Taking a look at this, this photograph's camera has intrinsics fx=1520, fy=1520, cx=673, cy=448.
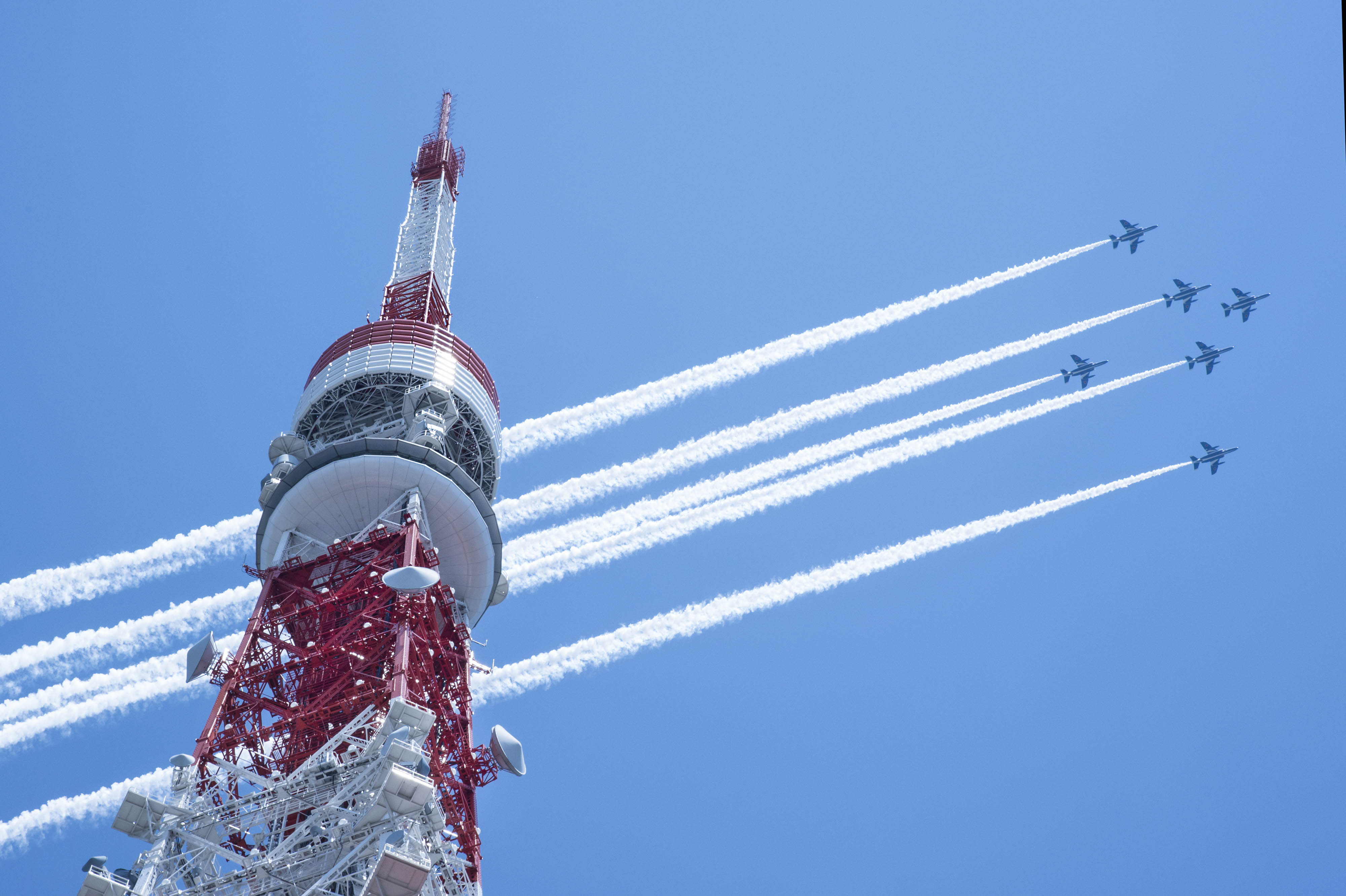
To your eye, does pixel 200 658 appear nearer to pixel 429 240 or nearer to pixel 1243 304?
pixel 429 240

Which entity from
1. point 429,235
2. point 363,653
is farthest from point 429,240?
point 363,653

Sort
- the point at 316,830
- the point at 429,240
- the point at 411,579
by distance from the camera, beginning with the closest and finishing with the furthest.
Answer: the point at 316,830 < the point at 411,579 < the point at 429,240

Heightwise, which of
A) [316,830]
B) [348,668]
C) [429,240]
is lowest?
[316,830]

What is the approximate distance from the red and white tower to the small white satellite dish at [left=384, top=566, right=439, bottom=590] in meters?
0.09

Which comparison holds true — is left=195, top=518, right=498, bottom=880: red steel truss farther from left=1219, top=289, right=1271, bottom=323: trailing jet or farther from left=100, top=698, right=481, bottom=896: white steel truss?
left=1219, top=289, right=1271, bottom=323: trailing jet

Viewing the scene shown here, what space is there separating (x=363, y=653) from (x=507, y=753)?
8.41 metres

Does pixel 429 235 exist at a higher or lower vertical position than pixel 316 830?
higher

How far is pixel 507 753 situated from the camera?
71688mm

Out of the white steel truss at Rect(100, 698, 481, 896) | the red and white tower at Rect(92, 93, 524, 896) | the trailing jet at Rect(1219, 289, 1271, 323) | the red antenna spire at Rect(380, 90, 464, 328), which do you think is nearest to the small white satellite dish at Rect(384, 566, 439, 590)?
the red and white tower at Rect(92, 93, 524, 896)

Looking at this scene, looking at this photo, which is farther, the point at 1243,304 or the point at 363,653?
the point at 1243,304

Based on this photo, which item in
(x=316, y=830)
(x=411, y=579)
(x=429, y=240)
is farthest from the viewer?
(x=429, y=240)

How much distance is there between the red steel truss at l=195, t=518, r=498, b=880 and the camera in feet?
223

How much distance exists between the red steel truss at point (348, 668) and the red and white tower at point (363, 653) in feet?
0.33

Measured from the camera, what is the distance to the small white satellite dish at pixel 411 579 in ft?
229
